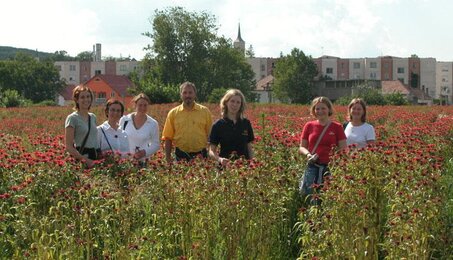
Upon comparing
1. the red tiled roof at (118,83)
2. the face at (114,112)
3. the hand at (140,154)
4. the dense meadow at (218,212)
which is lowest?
the dense meadow at (218,212)

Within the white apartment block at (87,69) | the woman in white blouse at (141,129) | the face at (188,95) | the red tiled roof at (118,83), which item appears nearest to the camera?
the face at (188,95)

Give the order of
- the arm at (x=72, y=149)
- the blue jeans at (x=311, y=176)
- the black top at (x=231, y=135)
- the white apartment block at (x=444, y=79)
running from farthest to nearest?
1. the white apartment block at (x=444, y=79)
2. the black top at (x=231, y=135)
3. the blue jeans at (x=311, y=176)
4. the arm at (x=72, y=149)

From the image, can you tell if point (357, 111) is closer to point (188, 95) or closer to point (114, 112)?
point (188, 95)

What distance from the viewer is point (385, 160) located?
7.19 metres

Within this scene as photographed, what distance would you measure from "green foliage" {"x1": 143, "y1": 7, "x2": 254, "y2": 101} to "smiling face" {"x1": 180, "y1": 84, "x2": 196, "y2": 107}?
7089 cm

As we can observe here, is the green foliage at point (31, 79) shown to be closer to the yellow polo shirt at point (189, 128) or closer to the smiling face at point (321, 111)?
the yellow polo shirt at point (189, 128)

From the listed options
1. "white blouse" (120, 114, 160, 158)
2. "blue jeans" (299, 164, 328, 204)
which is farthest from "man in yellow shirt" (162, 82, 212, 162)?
"blue jeans" (299, 164, 328, 204)

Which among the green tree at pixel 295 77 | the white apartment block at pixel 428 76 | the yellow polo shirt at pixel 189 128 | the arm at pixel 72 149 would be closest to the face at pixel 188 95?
the yellow polo shirt at pixel 189 128

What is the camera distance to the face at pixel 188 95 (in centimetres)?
884

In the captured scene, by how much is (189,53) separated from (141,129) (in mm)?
72417

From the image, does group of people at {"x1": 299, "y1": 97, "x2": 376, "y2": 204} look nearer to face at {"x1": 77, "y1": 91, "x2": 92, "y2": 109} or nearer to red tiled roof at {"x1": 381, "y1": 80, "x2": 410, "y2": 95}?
face at {"x1": 77, "y1": 91, "x2": 92, "y2": 109}

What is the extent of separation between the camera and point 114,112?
8.89 m

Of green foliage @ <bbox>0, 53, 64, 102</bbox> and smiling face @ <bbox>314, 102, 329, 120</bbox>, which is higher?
green foliage @ <bbox>0, 53, 64, 102</bbox>

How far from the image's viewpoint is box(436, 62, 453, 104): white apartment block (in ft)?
453
